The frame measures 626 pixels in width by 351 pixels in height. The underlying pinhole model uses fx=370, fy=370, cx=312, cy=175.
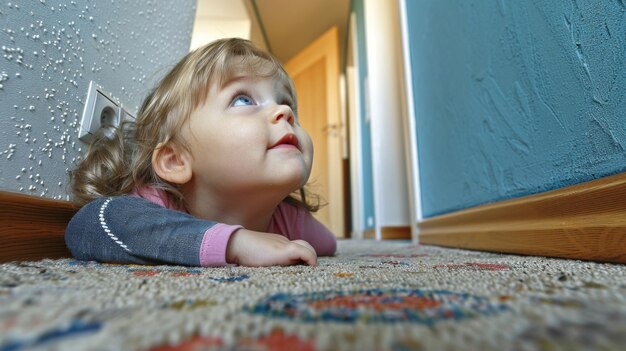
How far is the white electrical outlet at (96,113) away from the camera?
621mm

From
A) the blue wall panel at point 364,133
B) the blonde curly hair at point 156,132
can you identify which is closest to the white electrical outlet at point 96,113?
the blonde curly hair at point 156,132

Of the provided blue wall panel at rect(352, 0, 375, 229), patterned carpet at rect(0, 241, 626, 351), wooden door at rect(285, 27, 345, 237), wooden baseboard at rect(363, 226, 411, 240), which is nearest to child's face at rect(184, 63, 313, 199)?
patterned carpet at rect(0, 241, 626, 351)

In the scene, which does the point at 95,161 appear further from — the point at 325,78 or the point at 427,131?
the point at 325,78

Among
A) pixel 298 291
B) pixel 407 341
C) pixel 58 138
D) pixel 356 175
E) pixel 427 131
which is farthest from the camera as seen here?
pixel 356 175

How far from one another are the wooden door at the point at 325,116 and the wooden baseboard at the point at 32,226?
2278 millimetres

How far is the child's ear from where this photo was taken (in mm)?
607

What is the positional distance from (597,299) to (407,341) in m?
0.14

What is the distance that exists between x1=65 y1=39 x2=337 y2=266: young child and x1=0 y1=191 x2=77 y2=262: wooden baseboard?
0.13ft

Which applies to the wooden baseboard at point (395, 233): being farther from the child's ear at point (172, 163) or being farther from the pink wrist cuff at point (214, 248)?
the pink wrist cuff at point (214, 248)

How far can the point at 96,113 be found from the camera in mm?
647

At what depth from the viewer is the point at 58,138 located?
555mm

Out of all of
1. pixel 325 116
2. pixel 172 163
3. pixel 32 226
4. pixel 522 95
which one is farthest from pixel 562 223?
pixel 325 116

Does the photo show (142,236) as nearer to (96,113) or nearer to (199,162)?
(199,162)

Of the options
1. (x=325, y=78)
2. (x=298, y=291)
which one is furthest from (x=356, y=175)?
(x=298, y=291)
